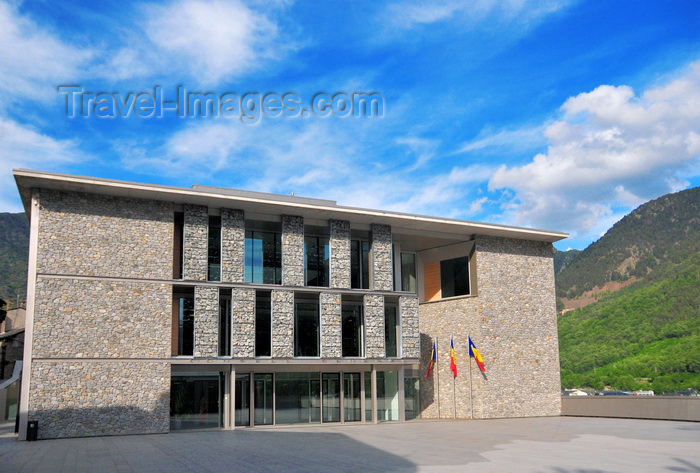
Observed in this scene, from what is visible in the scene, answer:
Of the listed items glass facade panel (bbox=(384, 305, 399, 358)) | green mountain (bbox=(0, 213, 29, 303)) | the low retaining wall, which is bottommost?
the low retaining wall

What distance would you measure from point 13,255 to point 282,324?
280 ft

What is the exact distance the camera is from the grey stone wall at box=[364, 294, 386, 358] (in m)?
29.0

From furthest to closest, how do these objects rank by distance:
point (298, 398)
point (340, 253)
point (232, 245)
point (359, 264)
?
point (359, 264)
point (340, 253)
point (298, 398)
point (232, 245)

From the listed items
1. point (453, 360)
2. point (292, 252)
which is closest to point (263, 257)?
point (292, 252)

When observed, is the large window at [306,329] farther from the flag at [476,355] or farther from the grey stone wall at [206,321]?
the flag at [476,355]

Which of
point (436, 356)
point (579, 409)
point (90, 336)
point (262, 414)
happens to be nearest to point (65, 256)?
point (90, 336)

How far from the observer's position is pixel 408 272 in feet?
114

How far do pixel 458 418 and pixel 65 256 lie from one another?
18.8 meters

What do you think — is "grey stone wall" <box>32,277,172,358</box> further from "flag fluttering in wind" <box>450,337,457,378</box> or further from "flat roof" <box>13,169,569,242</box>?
"flag fluttering in wind" <box>450,337,457,378</box>

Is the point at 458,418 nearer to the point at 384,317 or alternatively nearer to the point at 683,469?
the point at 384,317

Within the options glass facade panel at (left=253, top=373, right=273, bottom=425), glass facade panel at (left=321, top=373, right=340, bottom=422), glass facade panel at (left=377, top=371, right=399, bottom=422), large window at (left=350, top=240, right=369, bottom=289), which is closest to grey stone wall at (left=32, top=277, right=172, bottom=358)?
glass facade panel at (left=253, top=373, right=273, bottom=425)

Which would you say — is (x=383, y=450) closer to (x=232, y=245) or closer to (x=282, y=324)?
(x=282, y=324)

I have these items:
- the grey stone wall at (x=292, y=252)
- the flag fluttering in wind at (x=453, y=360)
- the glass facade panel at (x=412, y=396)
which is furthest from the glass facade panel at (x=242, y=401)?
the flag fluttering in wind at (x=453, y=360)

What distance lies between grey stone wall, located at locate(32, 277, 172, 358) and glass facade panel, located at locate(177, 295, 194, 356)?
2.66 ft
